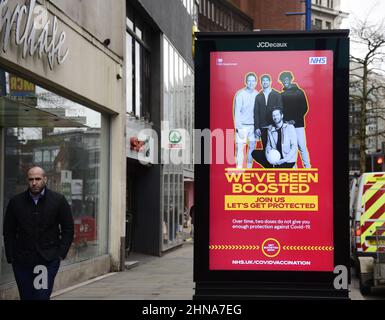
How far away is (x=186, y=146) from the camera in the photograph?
27375 millimetres

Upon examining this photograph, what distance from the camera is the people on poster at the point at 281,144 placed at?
607 centimetres

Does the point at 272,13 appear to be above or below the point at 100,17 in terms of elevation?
above

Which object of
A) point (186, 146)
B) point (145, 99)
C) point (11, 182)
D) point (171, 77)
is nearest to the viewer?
point (11, 182)

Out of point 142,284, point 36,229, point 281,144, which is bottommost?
point 142,284

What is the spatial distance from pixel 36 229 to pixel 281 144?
254 cm

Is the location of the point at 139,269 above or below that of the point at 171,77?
below

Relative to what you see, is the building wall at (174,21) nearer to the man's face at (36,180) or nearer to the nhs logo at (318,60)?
the man's face at (36,180)

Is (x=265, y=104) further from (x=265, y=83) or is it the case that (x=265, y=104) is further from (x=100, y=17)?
(x=100, y=17)

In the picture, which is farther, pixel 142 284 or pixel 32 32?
pixel 142 284

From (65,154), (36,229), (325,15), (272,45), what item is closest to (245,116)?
(272,45)

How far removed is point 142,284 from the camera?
13.2 metres

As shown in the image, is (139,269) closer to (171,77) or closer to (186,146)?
(171,77)
